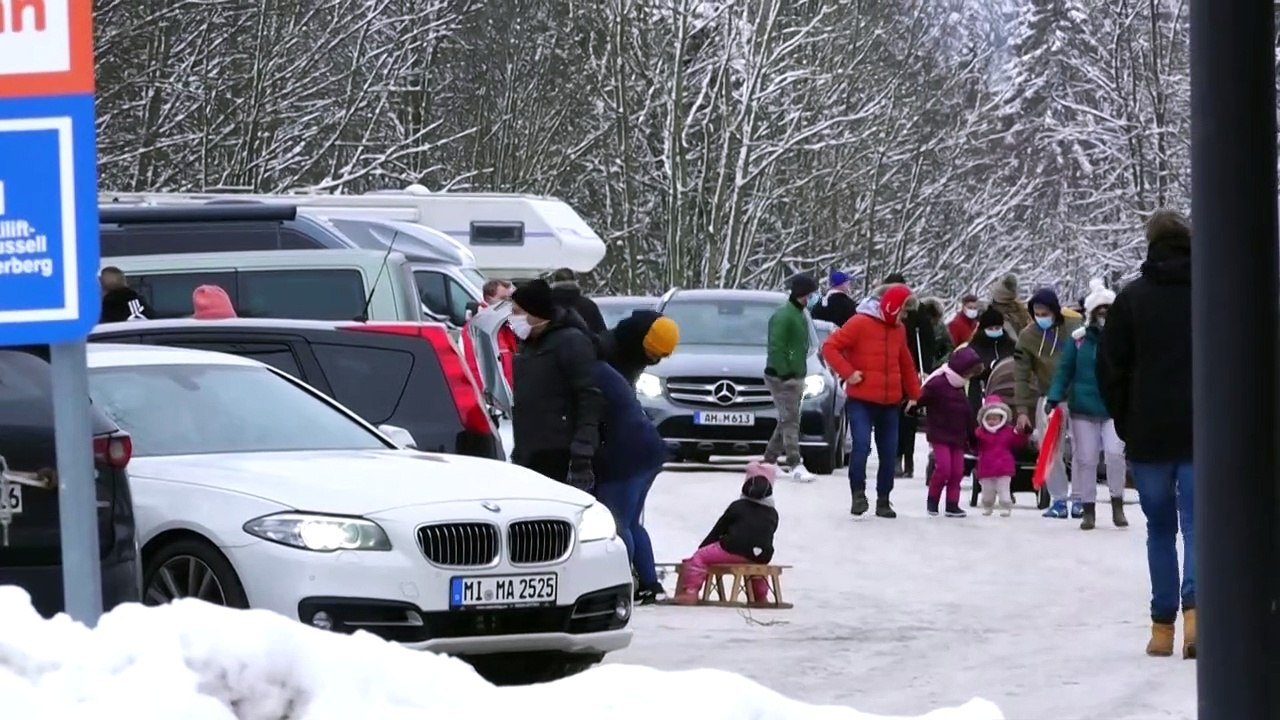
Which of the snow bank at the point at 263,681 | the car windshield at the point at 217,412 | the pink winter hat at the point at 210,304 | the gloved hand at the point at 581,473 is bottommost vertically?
the gloved hand at the point at 581,473

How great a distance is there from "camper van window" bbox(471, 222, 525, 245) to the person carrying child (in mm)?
14716

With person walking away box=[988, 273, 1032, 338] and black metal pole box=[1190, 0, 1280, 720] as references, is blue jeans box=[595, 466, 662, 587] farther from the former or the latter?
person walking away box=[988, 273, 1032, 338]

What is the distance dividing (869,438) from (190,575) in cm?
Answer: 1040

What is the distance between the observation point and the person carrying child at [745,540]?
45.4ft

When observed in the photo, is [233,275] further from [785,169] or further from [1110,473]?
[785,169]

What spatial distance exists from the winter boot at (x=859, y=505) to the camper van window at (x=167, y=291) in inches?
199

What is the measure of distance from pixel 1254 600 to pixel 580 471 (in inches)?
270

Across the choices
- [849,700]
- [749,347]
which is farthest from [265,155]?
[849,700]

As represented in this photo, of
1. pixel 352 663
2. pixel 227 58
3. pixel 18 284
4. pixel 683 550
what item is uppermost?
pixel 227 58

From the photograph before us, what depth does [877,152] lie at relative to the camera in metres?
54.2

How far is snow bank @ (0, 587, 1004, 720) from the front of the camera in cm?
507

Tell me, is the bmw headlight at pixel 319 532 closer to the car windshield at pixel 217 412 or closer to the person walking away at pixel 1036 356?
the car windshield at pixel 217 412

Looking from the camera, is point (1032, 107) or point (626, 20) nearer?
point (626, 20)

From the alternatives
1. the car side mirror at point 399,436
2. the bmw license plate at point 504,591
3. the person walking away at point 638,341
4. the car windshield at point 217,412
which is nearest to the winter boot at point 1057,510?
the person walking away at point 638,341
